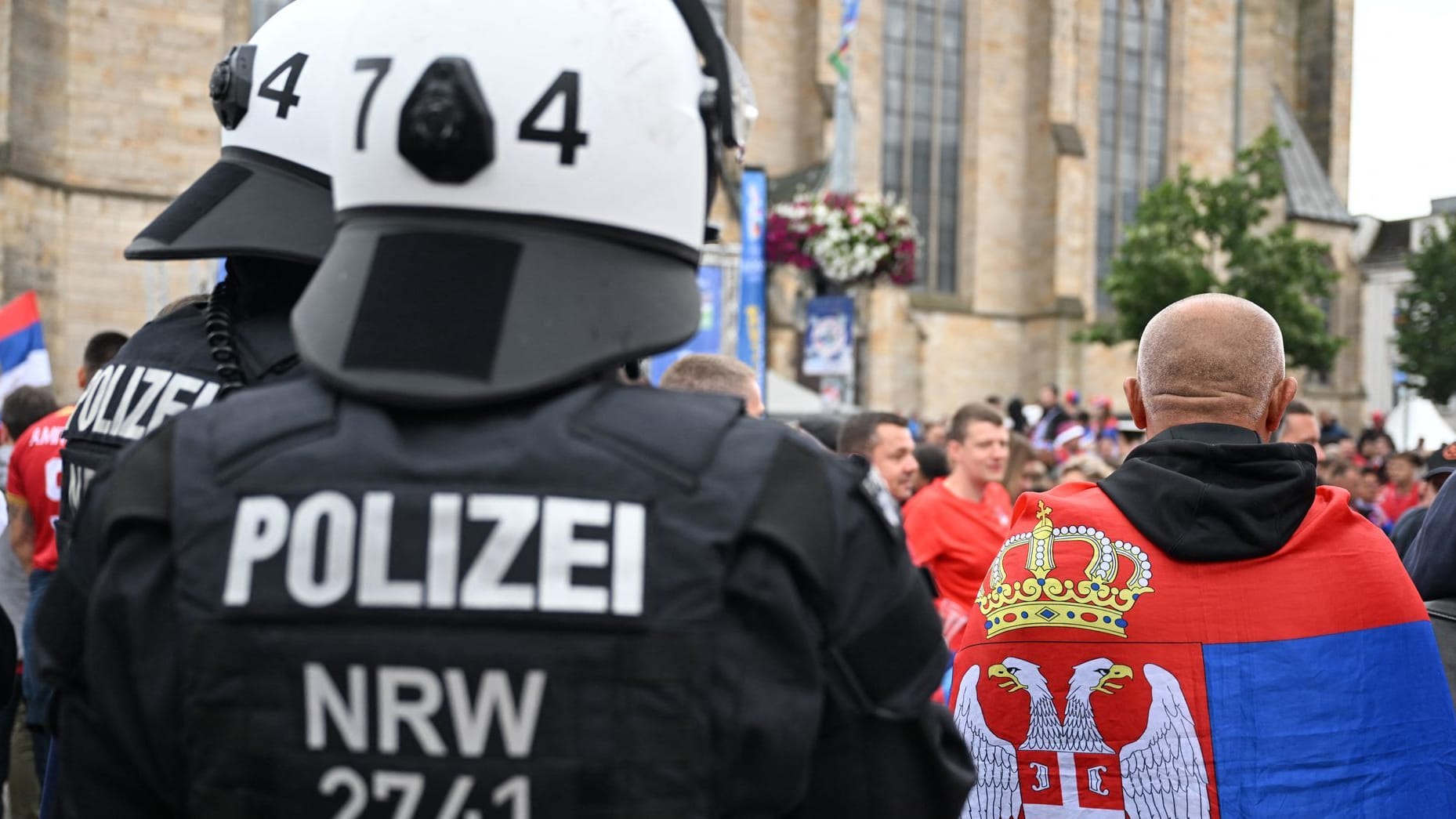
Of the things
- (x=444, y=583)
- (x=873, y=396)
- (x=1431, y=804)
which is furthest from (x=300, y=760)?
(x=873, y=396)

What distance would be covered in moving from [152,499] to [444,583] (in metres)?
0.32

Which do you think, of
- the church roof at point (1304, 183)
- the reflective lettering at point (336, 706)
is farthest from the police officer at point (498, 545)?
the church roof at point (1304, 183)

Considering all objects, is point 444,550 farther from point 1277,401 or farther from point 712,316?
point 712,316

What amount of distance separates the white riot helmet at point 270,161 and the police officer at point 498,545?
740mm

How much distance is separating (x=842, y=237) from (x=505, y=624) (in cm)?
1422

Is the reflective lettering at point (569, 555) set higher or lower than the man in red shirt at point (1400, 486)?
higher

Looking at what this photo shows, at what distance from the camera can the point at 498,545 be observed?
51.9 inches

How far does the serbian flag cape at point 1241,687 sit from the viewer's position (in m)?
2.60

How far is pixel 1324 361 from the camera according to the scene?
24.9 metres

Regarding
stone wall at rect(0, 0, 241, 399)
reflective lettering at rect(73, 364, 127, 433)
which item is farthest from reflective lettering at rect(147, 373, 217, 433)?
stone wall at rect(0, 0, 241, 399)

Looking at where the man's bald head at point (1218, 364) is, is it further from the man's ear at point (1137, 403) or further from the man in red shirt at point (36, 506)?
the man in red shirt at point (36, 506)

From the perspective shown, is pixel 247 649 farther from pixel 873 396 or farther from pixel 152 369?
pixel 873 396

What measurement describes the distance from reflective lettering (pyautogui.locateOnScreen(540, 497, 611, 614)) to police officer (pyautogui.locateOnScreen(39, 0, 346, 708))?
947 mm

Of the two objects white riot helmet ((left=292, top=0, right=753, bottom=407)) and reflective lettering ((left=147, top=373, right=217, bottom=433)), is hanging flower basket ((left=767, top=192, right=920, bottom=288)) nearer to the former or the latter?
reflective lettering ((left=147, top=373, right=217, bottom=433))
